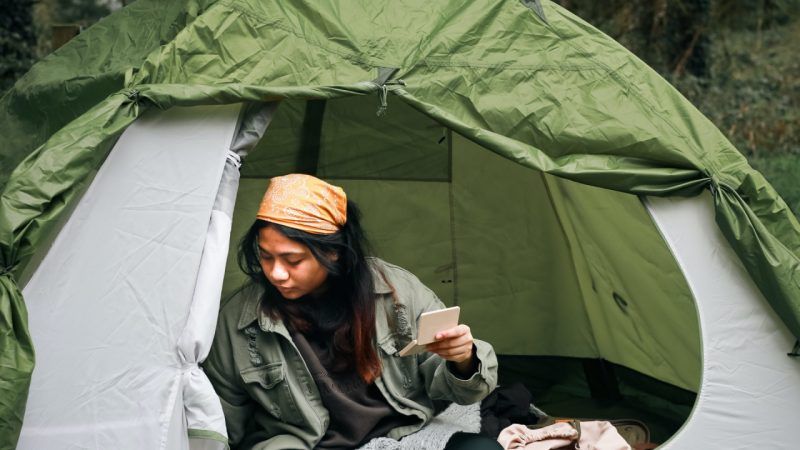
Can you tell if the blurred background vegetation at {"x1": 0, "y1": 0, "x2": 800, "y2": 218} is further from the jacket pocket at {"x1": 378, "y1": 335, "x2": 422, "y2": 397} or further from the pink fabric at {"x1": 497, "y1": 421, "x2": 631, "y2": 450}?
the jacket pocket at {"x1": 378, "y1": 335, "x2": 422, "y2": 397}

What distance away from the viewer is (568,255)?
4059 mm

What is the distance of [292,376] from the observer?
9.05 ft

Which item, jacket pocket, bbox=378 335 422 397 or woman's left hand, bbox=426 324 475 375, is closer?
woman's left hand, bbox=426 324 475 375

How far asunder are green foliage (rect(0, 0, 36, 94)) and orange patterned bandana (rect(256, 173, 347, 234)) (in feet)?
12.8

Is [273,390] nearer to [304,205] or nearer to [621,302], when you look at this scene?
[304,205]

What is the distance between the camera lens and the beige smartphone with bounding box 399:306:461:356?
244cm

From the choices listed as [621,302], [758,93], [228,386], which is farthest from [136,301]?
[758,93]

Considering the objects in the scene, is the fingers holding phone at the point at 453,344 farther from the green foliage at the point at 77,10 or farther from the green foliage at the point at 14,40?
the green foliage at the point at 77,10

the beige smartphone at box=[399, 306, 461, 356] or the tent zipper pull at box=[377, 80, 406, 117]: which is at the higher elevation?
the tent zipper pull at box=[377, 80, 406, 117]

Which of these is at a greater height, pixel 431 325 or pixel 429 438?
pixel 431 325

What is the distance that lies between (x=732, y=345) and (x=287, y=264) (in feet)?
3.92

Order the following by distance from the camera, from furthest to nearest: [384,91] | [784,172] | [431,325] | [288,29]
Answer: [784,172] → [288,29] → [384,91] → [431,325]

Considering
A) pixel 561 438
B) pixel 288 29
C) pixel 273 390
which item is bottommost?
pixel 561 438

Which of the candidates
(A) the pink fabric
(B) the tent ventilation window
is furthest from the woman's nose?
(B) the tent ventilation window
